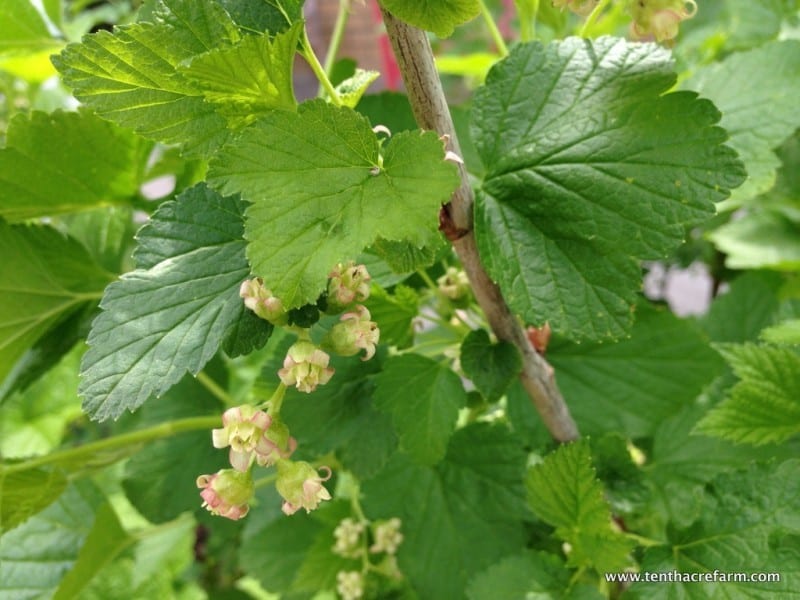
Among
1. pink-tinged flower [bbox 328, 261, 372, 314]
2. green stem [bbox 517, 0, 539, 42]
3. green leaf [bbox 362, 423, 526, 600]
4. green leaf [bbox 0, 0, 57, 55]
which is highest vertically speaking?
green leaf [bbox 0, 0, 57, 55]

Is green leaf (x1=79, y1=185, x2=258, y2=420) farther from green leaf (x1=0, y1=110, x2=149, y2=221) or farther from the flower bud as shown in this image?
the flower bud

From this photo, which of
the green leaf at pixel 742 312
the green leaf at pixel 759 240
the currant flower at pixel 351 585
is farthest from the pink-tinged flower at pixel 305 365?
the green leaf at pixel 759 240

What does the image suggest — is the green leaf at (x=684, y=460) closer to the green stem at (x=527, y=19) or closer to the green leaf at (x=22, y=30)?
the green stem at (x=527, y=19)

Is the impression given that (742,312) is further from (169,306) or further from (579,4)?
(169,306)

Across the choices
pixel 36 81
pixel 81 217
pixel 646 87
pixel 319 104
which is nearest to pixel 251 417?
pixel 319 104

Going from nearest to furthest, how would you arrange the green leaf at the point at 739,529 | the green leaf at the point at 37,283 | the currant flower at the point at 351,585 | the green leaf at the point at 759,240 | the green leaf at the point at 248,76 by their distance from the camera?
the green leaf at the point at 248,76 → the green leaf at the point at 739,529 → the green leaf at the point at 37,283 → the currant flower at the point at 351,585 → the green leaf at the point at 759,240

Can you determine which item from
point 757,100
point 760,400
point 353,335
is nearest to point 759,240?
point 757,100

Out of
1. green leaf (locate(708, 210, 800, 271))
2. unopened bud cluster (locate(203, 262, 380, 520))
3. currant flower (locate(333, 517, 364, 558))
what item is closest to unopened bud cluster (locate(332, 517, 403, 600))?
currant flower (locate(333, 517, 364, 558))
